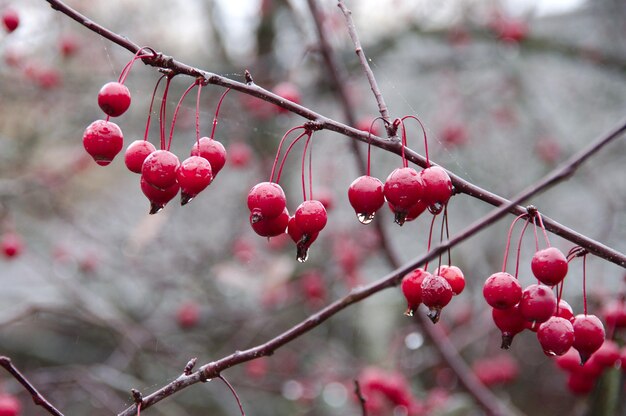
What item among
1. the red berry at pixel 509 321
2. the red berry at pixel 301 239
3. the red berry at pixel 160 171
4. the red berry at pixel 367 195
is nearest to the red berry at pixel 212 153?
the red berry at pixel 160 171

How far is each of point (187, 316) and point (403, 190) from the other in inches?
133

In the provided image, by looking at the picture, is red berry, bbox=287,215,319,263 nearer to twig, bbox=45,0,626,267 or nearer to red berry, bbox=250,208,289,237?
red berry, bbox=250,208,289,237

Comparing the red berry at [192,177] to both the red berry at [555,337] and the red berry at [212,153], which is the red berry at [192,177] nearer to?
the red berry at [212,153]

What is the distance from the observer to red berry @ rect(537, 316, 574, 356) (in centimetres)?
128

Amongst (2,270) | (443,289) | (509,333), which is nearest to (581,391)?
(509,333)

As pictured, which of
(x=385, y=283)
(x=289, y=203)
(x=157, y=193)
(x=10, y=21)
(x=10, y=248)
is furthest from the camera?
(x=289, y=203)

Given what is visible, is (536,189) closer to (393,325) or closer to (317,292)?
(317,292)

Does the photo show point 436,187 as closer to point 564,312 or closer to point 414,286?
point 414,286

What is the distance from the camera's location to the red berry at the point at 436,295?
1312mm

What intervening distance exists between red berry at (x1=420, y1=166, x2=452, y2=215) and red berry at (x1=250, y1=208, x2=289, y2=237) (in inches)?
12.7

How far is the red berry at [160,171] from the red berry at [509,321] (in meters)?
0.75

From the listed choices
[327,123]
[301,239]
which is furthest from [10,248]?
[327,123]

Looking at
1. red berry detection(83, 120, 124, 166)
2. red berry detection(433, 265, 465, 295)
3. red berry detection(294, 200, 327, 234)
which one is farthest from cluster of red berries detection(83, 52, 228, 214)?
red berry detection(433, 265, 465, 295)

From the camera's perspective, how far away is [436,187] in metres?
1.27
